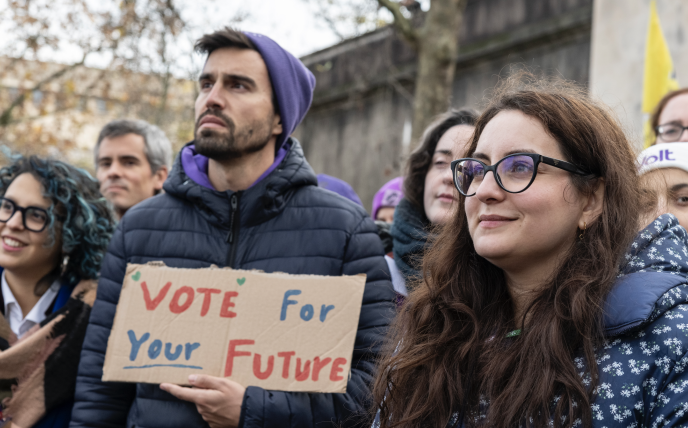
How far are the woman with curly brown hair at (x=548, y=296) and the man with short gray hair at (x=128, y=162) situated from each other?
8.32 ft

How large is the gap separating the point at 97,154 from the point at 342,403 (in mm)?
2616

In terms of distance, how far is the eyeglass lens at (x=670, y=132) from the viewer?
10.0 feet

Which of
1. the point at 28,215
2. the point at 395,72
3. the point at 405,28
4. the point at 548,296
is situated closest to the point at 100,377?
the point at 28,215

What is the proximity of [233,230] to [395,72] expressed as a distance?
651 cm

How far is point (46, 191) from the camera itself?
306 cm

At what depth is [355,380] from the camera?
2.32 meters

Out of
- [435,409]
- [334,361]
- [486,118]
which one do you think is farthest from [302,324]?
[486,118]

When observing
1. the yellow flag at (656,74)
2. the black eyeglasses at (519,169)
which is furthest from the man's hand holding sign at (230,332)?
the yellow flag at (656,74)

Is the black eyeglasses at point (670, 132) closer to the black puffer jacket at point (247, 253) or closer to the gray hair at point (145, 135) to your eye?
the black puffer jacket at point (247, 253)

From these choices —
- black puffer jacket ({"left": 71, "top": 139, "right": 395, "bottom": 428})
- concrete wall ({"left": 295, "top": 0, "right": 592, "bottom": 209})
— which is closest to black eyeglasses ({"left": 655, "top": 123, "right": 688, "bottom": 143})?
black puffer jacket ({"left": 71, "top": 139, "right": 395, "bottom": 428})

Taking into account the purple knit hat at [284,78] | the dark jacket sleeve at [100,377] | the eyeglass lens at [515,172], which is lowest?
the dark jacket sleeve at [100,377]

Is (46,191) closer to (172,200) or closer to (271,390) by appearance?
(172,200)

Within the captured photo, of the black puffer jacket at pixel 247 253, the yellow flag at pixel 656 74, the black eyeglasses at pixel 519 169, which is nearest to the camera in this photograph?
the black eyeglasses at pixel 519 169

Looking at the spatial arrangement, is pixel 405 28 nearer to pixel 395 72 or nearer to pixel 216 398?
pixel 395 72
